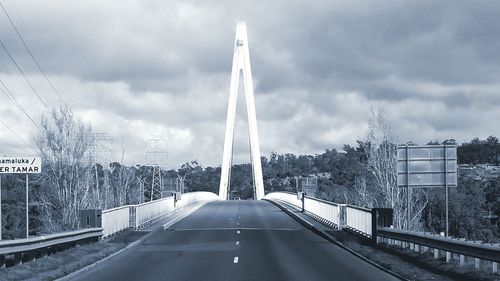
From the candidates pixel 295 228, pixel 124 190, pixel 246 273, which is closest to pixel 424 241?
pixel 246 273

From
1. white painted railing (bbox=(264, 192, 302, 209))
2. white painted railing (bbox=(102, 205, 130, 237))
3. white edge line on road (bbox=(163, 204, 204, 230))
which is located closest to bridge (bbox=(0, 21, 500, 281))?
white painted railing (bbox=(102, 205, 130, 237))

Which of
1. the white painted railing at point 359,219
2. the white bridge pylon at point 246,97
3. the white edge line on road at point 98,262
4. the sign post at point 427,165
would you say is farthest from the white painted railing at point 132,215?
the white bridge pylon at point 246,97

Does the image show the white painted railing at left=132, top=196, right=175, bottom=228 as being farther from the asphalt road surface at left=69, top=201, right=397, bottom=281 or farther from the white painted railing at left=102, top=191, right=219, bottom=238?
the asphalt road surface at left=69, top=201, right=397, bottom=281

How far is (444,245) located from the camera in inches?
790

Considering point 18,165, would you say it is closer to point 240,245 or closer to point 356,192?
point 240,245

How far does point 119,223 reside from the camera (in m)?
34.7

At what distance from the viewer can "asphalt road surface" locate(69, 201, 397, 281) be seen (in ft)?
65.8

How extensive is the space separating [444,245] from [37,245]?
10.7 metres

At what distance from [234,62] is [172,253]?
74.6m

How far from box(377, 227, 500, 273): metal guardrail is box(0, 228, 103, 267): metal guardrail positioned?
10348 millimetres

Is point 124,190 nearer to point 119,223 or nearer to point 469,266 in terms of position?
point 119,223

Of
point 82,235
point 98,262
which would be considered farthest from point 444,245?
point 82,235

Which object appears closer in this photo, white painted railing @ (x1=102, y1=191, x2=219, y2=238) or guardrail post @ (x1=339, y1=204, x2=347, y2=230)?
white painted railing @ (x1=102, y1=191, x2=219, y2=238)

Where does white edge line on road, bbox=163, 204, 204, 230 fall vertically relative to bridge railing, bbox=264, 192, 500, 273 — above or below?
below
